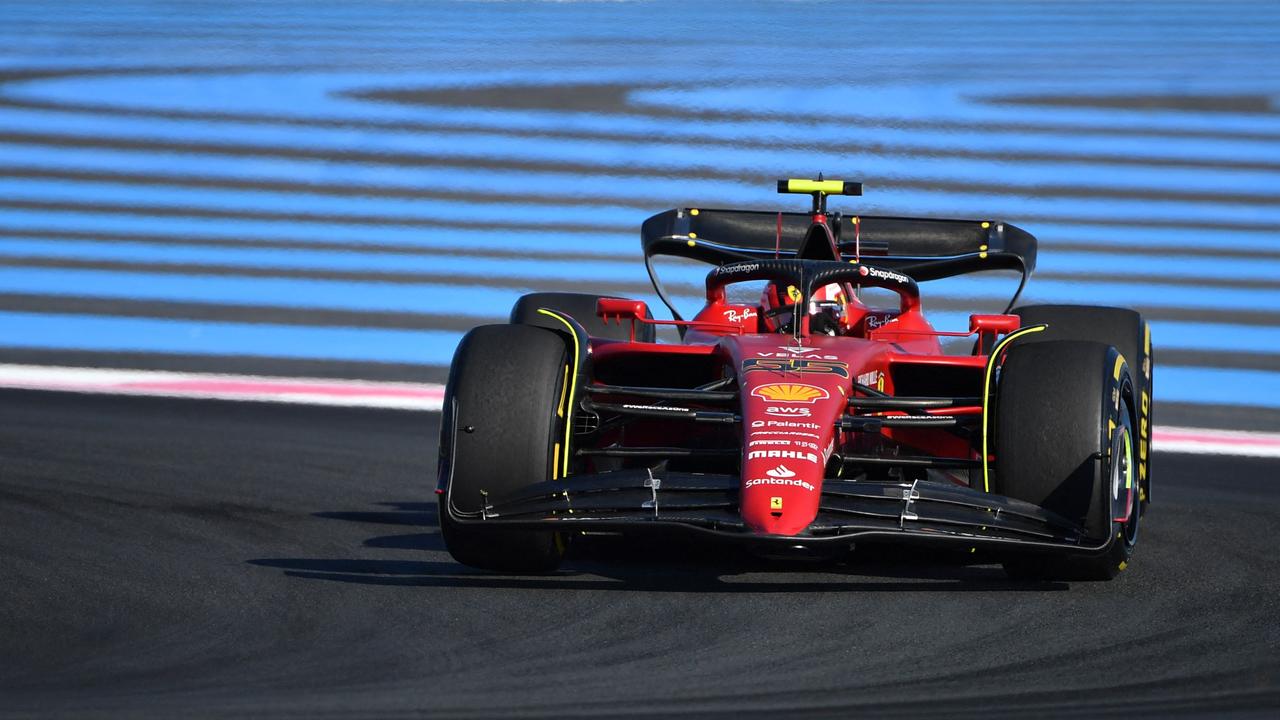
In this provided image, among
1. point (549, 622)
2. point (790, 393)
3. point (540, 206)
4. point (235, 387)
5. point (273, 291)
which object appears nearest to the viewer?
point (549, 622)

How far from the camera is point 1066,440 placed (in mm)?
6789

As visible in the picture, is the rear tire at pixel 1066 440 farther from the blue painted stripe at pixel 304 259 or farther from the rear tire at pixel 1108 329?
the blue painted stripe at pixel 304 259

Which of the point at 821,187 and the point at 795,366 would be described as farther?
the point at 821,187

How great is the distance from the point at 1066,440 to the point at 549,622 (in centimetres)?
192

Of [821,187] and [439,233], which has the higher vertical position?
[821,187]

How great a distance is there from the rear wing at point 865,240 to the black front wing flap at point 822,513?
296 cm

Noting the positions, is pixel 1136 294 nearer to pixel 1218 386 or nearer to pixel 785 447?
pixel 1218 386

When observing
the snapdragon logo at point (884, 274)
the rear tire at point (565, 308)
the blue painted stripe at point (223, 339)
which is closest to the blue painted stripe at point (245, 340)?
the blue painted stripe at point (223, 339)

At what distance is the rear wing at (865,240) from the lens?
940 cm

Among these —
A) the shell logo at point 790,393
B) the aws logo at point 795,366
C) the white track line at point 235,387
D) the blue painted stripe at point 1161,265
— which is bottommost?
the white track line at point 235,387

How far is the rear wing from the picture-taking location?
9.40 m

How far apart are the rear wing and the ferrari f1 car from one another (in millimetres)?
939

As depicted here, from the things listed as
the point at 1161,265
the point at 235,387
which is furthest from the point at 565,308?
the point at 1161,265

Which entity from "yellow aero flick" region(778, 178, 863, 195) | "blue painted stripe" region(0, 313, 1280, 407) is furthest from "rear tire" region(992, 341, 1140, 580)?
"blue painted stripe" region(0, 313, 1280, 407)
